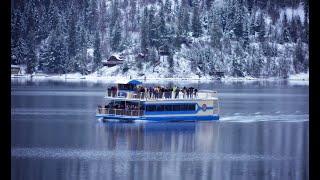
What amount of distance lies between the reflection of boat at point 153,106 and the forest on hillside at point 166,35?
58.6 ft

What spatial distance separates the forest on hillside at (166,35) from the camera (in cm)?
3494

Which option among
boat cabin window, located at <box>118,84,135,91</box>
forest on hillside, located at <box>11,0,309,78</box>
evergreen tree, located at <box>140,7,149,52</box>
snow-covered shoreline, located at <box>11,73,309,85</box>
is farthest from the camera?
evergreen tree, located at <box>140,7,149,52</box>

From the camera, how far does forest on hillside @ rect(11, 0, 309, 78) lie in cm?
3494

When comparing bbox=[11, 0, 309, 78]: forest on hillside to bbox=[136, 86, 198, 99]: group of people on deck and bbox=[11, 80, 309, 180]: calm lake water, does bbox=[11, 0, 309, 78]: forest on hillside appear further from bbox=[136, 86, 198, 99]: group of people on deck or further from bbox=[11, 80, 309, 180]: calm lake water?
bbox=[136, 86, 198, 99]: group of people on deck

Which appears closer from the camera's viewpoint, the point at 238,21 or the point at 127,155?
the point at 127,155

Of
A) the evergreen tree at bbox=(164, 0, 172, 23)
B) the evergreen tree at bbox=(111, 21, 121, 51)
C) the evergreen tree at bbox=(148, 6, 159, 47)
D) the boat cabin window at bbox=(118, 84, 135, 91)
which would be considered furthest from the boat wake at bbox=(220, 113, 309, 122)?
the evergreen tree at bbox=(164, 0, 172, 23)

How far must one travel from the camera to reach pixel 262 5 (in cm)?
4112

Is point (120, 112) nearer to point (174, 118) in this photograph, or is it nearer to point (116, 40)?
point (174, 118)

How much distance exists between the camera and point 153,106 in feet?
49.3

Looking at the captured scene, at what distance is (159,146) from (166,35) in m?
27.6

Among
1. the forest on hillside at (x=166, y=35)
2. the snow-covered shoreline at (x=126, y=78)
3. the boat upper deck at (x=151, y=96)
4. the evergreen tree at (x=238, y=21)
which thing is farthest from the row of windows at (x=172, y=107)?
the evergreen tree at (x=238, y=21)

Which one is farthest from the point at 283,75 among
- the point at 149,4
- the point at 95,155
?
the point at 95,155

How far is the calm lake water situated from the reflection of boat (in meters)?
0.35

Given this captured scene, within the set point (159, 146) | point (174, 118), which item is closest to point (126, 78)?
point (174, 118)
